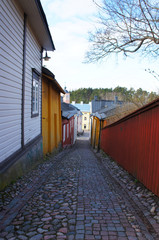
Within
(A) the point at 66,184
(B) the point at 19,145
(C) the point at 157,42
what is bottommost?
(A) the point at 66,184

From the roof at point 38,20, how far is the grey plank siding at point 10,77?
28 centimetres

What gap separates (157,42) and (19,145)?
20.6 feet

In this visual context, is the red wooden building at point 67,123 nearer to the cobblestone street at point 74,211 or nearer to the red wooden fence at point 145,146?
the red wooden fence at point 145,146

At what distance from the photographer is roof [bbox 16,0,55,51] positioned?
5525 mm

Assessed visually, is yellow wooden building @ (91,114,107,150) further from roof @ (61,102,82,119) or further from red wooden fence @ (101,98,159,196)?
red wooden fence @ (101,98,159,196)

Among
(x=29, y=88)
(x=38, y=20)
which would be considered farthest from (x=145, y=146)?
(x=38, y=20)

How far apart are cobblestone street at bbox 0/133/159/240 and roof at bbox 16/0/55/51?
438 centimetres

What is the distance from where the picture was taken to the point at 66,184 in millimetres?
5383

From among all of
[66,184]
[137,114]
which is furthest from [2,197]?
[137,114]

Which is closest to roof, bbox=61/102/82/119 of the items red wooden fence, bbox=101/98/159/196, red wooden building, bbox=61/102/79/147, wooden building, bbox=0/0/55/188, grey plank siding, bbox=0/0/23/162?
red wooden building, bbox=61/102/79/147

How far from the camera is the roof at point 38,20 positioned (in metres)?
5.52

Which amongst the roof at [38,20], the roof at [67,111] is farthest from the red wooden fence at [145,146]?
the roof at [67,111]

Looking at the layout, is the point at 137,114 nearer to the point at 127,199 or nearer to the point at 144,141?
the point at 144,141

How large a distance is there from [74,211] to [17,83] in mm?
3448
